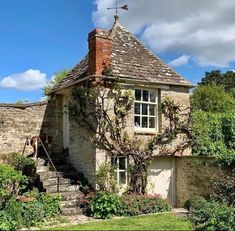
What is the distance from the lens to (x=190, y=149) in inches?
704

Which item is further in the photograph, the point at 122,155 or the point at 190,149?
the point at 190,149

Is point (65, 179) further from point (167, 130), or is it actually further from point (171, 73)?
point (171, 73)

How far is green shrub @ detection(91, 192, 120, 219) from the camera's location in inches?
550

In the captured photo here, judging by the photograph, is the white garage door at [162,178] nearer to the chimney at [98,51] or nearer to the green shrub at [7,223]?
the chimney at [98,51]

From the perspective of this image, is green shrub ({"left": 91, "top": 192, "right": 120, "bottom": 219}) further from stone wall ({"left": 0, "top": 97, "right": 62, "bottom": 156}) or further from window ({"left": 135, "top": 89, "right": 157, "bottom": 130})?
stone wall ({"left": 0, "top": 97, "right": 62, "bottom": 156})

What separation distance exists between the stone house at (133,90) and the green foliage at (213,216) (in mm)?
3525

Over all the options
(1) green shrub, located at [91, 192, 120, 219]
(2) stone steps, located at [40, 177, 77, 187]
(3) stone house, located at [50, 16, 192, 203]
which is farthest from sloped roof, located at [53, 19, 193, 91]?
(1) green shrub, located at [91, 192, 120, 219]

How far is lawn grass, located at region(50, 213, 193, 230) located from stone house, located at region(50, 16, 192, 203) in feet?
10.1

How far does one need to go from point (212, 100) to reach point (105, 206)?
→ 792 inches

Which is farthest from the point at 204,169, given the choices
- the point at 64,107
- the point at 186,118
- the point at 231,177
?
the point at 64,107

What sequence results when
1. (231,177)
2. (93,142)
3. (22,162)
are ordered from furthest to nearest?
(22,162)
(93,142)
(231,177)

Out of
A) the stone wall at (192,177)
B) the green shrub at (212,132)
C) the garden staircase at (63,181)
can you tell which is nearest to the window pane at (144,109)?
the green shrub at (212,132)

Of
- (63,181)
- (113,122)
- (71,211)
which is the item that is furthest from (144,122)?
(71,211)

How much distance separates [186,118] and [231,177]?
177 inches
